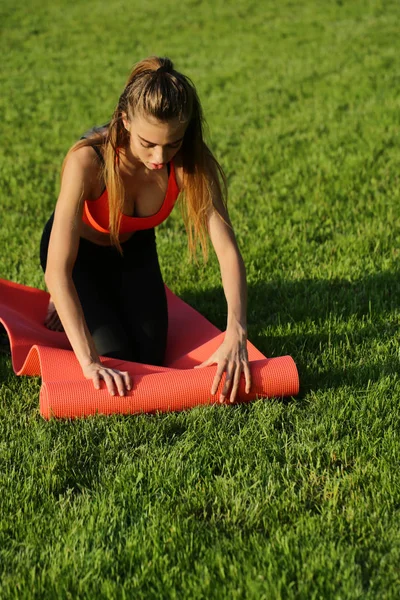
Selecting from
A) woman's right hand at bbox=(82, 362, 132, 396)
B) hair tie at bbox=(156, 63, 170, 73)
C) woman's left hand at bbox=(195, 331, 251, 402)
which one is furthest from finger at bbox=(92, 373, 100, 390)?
hair tie at bbox=(156, 63, 170, 73)

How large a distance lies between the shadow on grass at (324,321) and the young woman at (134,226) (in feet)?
1.52

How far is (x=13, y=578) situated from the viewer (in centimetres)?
243

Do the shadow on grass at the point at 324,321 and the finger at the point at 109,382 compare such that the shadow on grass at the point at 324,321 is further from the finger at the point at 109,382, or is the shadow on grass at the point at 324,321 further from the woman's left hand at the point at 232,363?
the finger at the point at 109,382

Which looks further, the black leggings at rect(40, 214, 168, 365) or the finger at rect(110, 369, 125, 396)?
the black leggings at rect(40, 214, 168, 365)

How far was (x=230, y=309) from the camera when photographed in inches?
144

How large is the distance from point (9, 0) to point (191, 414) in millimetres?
16539

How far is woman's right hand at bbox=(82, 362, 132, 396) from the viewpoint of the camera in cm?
332

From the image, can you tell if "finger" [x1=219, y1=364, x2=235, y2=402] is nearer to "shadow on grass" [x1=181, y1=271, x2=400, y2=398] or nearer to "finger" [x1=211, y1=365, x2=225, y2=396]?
"finger" [x1=211, y1=365, x2=225, y2=396]

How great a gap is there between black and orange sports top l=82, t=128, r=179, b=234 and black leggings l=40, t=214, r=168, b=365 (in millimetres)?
244

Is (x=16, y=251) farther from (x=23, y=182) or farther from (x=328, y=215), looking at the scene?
(x=328, y=215)

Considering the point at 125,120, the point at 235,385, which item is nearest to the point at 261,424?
the point at 235,385

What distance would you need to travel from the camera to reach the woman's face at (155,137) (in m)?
3.24

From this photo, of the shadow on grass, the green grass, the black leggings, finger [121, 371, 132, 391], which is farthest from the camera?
the black leggings

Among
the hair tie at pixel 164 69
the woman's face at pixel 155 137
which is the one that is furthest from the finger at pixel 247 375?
the hair tie at pixel 164 69
